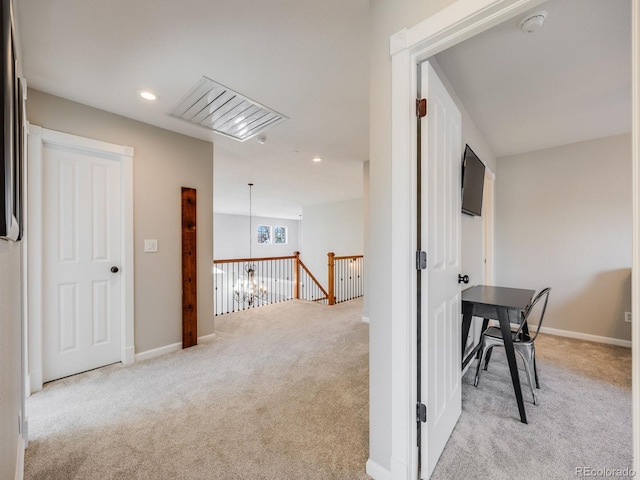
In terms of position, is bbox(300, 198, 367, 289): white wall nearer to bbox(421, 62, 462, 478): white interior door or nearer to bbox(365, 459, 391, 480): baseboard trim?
bbox(421, 62, 462, 478): white interior door

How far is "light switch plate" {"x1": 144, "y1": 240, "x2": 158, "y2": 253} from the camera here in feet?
9.20

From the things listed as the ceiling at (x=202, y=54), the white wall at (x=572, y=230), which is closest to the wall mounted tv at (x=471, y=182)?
the ceiling at (x=202, y=54)

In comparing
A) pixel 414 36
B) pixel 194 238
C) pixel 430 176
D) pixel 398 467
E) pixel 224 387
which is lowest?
pixel 224 387

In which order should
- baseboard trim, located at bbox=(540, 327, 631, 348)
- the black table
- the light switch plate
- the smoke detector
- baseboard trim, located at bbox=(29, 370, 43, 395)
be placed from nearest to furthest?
1. the smoke detector
2. the black table
3. baseboard trim, located at bbox=(29, 370, 43, 395)
4. the light switch plate
5. baseboard trim, located at bbox=(540, 327, 631, 348)

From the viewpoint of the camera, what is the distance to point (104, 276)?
102 inches

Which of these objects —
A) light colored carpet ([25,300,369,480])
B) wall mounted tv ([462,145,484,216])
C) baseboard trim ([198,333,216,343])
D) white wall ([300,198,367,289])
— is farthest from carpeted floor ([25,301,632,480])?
white wall ([300,198,367,289])

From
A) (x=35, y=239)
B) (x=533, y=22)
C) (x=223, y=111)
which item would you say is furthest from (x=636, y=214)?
(x=35, y=239)

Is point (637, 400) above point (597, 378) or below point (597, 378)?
above

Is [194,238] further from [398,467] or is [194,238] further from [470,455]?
[470,455]

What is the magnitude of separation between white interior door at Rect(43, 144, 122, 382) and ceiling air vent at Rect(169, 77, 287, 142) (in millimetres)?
919

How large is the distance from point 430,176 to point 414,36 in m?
0.62

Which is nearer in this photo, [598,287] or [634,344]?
[634,344]

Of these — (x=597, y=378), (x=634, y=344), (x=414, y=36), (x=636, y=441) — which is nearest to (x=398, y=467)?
(x=636, y=441)

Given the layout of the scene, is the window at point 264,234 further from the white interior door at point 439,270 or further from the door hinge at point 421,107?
the door hinge at point 421,107
